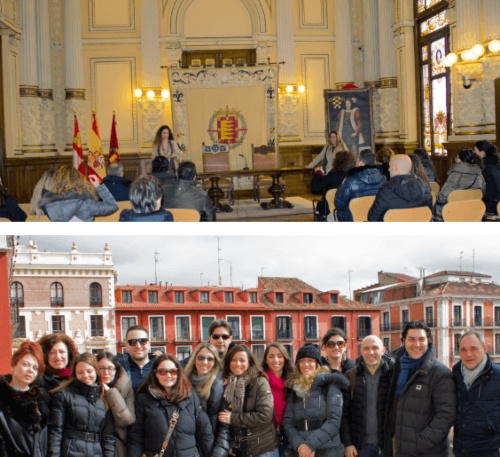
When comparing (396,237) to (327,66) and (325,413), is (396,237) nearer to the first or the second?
(325,413)

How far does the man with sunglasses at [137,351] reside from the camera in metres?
2.66

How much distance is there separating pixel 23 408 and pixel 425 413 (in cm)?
127

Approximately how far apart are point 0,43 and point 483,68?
814cm

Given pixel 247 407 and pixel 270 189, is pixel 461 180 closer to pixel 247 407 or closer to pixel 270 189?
pixel 247 407

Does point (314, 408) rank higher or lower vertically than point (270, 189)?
lower

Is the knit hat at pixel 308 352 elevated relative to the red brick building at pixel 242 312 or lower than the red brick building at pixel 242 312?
lower

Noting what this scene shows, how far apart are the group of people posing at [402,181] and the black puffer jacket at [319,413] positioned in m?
3.32

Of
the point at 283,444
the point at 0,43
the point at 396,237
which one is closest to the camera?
the point at 396,237

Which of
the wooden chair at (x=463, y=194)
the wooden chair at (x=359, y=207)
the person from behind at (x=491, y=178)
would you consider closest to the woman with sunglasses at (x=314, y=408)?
the wooden chair at (x=359, y=207)

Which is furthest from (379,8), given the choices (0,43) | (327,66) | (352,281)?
(352,281)

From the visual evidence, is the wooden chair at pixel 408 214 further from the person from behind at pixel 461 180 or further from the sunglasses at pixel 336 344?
the sunglasses at pixel 336 344

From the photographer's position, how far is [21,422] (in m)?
2.52

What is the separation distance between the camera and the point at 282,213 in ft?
38.2

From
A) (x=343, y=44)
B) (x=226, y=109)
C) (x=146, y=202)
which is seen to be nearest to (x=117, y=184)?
(x=146, y=202)
